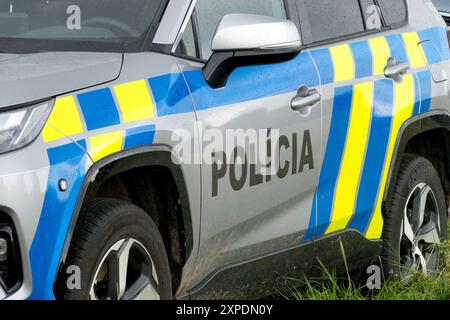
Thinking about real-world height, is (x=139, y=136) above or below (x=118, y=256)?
above

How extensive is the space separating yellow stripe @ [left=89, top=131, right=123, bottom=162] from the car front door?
1.45ft

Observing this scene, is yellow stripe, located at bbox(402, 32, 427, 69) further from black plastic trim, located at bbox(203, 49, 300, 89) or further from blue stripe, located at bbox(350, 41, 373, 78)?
black plastic trim, located at bbox(203, 49, 300, 89)

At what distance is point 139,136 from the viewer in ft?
14.3

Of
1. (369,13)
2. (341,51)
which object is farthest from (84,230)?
(369,13)

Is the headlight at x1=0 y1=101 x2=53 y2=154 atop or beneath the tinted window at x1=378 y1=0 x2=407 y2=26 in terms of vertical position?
atop

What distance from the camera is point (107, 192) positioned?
4.54 metres

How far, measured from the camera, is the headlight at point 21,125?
3.95 metres

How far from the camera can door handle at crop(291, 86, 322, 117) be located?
5.15 m

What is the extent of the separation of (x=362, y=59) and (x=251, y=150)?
110cm

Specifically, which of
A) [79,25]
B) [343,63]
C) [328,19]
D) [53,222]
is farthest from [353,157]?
[53,222]

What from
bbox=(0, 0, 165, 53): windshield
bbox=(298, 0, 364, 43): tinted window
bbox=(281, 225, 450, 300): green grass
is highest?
bbox=(0, 0, 165, 53): windshield

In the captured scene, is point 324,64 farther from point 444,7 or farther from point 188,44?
point 444,7

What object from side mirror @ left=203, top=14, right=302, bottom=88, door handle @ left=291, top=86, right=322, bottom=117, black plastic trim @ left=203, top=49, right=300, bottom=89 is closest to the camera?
side mirror @ left=203, top=14, right=302, bottom=88

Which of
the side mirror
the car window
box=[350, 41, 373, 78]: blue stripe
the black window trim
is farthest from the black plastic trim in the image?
box=[350, 41, 373, 78]: blue stripe
